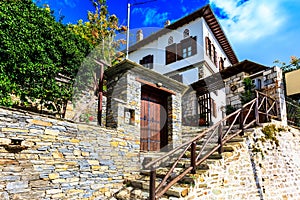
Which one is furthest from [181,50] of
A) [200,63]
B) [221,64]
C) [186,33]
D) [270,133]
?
[270,133]

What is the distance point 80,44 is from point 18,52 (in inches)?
91.2

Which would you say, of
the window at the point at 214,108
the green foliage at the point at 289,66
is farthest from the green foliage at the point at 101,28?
the green foliage at the point at 289,66

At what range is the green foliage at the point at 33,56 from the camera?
4555 millimetres

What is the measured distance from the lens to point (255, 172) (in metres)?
5.13

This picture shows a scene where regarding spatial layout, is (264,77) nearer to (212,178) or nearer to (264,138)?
(264,138)

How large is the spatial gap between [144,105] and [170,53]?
321 inches

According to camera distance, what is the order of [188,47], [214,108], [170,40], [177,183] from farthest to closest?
[170,40] < [188,47] < [214,108] < [177,183]

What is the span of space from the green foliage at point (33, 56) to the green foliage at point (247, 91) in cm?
635

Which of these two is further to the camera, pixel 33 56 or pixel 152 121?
pixel 152 121

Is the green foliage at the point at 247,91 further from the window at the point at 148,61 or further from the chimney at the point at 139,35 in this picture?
the chimney at the point at 139,35

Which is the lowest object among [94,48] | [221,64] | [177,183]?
[177,183]

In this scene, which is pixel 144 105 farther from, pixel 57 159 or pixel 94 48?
pixel 57 159

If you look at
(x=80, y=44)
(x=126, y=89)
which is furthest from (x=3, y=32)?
(x=126, y=89)

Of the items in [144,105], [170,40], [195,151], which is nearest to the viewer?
[195,151]
